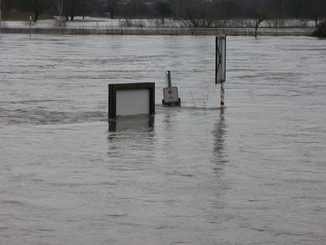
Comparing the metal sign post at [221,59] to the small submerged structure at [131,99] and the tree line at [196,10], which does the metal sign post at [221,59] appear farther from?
the tree line at [196,10]

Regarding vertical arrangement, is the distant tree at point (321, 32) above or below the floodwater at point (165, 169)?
above

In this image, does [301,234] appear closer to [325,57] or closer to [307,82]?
[307,82]

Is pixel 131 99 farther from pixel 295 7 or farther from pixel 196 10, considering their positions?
pixel 295 7

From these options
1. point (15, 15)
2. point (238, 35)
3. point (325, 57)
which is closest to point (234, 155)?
point (325, 57)

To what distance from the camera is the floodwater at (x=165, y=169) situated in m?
8.34

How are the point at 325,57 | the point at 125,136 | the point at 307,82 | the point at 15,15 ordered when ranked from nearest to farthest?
the point at 125,136 < the point at 307,82 < the point at 325,57 < the point at 15,15

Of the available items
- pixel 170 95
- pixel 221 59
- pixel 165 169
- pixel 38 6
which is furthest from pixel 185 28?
pixel 165 169

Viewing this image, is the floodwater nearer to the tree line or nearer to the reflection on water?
the reflection on water

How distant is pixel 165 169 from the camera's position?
1152 centimetres

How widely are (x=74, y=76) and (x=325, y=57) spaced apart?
18.0 meters

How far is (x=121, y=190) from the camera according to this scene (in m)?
10.1

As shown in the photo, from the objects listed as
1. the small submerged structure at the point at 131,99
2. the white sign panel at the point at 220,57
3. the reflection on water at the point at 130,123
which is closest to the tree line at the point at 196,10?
the white sign panel at the point at 220,57

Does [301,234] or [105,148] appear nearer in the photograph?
[301,234]

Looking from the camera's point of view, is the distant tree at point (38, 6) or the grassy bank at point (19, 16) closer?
the distant tree at point (38, 6)
